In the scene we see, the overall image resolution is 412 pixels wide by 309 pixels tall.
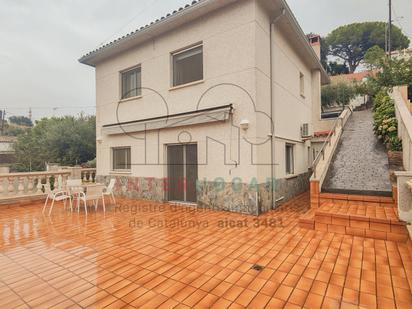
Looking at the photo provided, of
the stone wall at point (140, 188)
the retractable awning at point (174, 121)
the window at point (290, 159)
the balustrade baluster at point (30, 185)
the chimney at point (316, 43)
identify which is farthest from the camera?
the chimney at point (316, 43)

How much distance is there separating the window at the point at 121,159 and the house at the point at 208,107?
0.05m

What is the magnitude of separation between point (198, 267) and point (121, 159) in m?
8.95

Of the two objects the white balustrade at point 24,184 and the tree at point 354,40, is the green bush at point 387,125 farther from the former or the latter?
the tree at point 354,40

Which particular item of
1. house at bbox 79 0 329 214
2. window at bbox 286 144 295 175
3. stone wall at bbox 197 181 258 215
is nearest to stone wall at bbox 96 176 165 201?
house at bbox 79 0 329 214

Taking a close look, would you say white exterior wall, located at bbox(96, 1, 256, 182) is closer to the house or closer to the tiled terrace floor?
the house

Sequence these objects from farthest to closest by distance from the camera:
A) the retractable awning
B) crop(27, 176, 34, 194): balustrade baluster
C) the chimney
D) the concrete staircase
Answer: the chimney → crop(27, 176, 34, 194): balustrade baluster → the retractable awning → the concrete staircase

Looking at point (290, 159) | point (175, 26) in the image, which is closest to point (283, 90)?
point (290, 159)

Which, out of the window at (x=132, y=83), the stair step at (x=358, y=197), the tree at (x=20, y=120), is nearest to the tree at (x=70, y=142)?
the window at (x=132, y=83)

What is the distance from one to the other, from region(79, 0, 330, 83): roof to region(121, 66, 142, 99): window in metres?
1.12

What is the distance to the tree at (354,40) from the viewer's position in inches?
1251

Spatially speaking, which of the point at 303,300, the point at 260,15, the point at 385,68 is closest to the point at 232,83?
the point at 260,15

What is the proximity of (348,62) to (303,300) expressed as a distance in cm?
4259

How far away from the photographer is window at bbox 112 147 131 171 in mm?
11109

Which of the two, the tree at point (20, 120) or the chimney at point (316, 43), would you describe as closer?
the chimney at point (316, 43)
